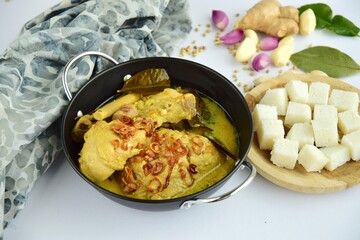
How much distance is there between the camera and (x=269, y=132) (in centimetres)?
152

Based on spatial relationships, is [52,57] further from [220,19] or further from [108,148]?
[220,19]

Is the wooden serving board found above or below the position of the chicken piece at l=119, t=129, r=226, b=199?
below

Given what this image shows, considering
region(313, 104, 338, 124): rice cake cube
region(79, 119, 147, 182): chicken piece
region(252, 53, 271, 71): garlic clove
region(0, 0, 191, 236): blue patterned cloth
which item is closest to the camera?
region(79, 119, 147, 182): chicken piece

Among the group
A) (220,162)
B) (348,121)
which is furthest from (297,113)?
(220,162)

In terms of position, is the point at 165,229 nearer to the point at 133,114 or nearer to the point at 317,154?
the point at 133,114

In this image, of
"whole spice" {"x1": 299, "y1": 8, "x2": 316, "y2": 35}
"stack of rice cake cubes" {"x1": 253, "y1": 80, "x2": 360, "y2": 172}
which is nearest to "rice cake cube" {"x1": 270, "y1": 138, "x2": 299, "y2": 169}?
"stack of rice cake cubes" {"x1": 253, "y1": 80, "x2": 360, "y2": 172}

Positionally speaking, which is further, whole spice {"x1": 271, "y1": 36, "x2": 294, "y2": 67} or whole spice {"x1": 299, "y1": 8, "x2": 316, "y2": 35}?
whole spice {"x1": 299, "y1": 8, "x2": 316, "y2": 35}

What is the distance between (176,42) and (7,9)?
32.0 inches

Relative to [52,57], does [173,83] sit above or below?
below

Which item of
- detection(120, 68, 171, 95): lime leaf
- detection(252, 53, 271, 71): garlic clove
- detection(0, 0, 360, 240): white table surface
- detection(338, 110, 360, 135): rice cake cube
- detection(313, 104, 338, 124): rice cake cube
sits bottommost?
detection(0, 0, 360, 240): white table surface

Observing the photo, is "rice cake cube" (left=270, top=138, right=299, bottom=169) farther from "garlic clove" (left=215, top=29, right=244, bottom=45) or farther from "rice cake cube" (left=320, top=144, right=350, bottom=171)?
"garlic clove" (left=215, top=29, right=244, bottom=45)

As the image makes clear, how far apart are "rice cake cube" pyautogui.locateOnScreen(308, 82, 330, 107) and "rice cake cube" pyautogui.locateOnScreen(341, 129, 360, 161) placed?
17 centimetres

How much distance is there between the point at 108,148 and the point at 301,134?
0.63 metres

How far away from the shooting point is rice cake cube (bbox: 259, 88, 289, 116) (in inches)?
64.4
